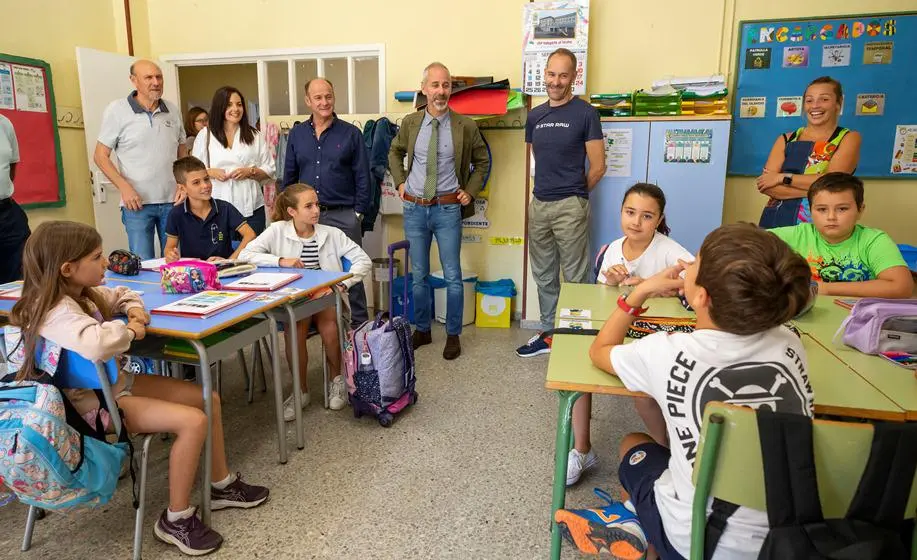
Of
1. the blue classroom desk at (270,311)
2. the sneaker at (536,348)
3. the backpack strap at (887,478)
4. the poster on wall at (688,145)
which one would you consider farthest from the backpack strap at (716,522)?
the poster on wall at (688,145)

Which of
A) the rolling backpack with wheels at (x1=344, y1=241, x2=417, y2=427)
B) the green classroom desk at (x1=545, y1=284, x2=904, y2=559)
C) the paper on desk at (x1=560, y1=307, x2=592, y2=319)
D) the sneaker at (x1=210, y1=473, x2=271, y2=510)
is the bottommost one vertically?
the sneaker at (x1=210, y1=473, x2=271, y2=510)

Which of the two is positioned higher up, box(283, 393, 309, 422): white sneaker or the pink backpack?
the pink backpack

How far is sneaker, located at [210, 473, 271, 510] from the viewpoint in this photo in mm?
2012

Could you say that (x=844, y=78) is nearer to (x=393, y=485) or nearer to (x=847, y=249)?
(x=847, y=249)

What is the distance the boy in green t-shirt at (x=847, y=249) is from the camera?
2.12 meters

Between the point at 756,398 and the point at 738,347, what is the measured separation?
0.10 m

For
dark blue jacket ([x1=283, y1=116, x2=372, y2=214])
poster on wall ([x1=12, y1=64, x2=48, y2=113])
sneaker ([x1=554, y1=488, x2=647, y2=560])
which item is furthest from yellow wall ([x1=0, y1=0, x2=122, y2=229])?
sneaker ([x1=554, y1=488, x2=647, y2=560])

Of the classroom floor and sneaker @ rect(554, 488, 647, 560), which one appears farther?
the classroom floor

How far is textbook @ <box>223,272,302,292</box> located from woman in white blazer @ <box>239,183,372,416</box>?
295mm

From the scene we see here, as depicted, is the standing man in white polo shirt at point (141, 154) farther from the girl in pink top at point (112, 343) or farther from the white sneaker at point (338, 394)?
the girl in pink top at point (112, 343)

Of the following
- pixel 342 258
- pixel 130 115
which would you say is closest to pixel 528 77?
pixel 342 258

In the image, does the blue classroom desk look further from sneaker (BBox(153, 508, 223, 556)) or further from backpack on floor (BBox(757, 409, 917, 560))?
backpack on floor (BBox(757, 409, 917, 560))

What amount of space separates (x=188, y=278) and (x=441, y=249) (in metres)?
1.75

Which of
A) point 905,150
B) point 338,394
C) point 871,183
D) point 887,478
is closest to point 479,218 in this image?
point 338,394
